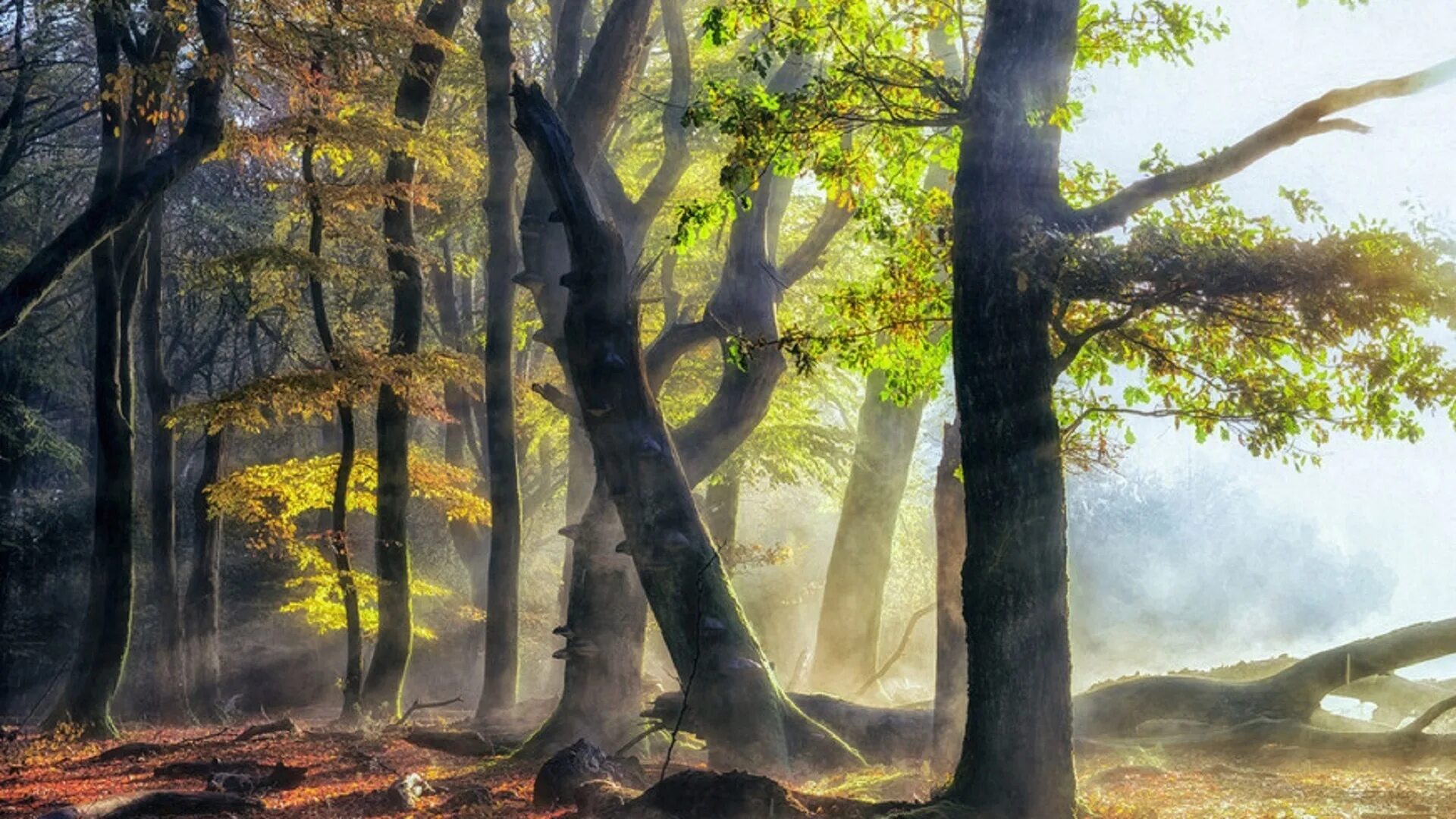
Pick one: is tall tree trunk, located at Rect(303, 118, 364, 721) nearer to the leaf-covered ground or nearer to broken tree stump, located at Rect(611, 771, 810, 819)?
the leaf-covered ground

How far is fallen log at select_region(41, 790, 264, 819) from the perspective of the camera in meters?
7.06

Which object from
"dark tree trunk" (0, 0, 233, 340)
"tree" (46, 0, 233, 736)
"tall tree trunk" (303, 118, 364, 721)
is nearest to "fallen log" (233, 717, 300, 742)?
"tall tree trunk" (303, 118, 364, 721)

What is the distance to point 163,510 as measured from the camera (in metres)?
18.4

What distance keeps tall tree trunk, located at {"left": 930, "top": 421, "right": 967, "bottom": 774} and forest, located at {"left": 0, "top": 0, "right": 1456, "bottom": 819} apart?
47mm

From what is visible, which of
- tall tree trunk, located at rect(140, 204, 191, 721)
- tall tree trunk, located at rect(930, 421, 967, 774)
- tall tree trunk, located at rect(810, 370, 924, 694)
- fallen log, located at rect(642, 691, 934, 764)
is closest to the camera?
tall tree trunk, located at rect(930, 421, 967, 774)

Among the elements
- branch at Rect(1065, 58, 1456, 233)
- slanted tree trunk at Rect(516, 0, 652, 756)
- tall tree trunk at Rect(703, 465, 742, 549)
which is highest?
branch at Rect(1065, 58, 1456, 233)

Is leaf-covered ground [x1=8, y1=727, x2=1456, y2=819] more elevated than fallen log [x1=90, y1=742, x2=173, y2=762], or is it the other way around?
fallen log [x1=90, y1=742, x2=173, y2=762]

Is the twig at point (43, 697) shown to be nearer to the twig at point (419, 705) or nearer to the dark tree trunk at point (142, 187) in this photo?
the twig at point (419, 705)

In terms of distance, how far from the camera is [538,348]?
29.9 meters

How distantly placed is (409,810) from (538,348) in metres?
22.3

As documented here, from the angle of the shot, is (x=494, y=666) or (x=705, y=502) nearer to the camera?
(x=494, y=666)

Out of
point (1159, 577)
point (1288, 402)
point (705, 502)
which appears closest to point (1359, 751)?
point (1288, 402)

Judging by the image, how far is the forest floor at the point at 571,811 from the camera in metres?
8.45

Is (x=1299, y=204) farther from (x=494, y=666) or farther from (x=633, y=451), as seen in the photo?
(x=494, y=666)
